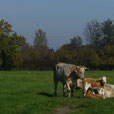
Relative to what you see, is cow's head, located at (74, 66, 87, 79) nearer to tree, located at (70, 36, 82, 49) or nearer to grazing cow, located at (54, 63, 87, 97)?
grazing cow, located at (54, 63, 87, 97)

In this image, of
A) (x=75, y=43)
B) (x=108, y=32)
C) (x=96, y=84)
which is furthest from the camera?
(x=75, y=43)

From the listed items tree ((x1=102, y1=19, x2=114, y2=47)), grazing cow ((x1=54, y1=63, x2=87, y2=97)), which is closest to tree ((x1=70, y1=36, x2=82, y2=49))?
tree ((x1=102, y1=19, x2=114, y2=47))

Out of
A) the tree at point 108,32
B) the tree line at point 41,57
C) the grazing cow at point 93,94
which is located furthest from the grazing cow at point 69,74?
the tree at point 108,32

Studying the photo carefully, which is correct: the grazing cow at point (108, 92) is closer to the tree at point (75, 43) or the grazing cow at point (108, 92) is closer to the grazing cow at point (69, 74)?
the grazing cow at point (69, 74)

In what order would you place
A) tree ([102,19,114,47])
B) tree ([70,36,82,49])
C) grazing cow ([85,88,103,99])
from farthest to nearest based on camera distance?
tree ([70,36,82,49]) < tree ([102,19,114,47]) < grazing cow ([85,88,103,99])

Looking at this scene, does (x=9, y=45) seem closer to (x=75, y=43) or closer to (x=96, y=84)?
(x=75, y=43)

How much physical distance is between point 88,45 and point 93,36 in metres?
→ 3.38

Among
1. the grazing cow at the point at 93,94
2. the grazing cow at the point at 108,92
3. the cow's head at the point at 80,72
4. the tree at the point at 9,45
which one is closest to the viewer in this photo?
the grazing cow at the point at 93,94

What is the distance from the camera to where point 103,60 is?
71812 mm

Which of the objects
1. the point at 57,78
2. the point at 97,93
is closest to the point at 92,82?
the point at 97,93

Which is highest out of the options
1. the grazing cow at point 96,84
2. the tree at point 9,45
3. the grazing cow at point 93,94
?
the tree at point 9,45

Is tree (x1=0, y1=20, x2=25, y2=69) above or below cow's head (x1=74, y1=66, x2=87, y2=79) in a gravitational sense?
above

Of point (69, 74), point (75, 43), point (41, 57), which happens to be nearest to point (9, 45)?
point (41, 57)

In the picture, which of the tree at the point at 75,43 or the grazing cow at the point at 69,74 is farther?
the tree at the point at 75,43
